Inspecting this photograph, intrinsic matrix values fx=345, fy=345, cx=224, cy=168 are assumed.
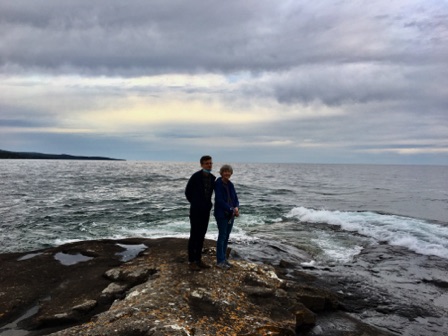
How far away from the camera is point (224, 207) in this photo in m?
7.90

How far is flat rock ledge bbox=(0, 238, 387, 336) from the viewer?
5.66 m

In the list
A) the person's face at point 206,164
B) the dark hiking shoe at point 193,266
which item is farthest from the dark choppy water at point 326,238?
the person's face at point 206,164

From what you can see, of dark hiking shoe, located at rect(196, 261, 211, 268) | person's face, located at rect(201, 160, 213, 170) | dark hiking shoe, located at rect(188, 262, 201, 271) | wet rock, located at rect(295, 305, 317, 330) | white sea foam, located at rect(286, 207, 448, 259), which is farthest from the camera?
white sea foam, located at rect(286, 207, 448, 259)

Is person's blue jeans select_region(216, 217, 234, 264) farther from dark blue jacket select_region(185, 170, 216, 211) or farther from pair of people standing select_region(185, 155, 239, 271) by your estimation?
dark blue jacket select_region(185, 170, 216, 211)

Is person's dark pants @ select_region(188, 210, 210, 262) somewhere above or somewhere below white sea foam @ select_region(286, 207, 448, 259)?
above

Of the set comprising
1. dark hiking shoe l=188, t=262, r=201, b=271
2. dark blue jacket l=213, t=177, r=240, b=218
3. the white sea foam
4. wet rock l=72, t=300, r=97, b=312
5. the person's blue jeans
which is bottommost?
the white sea foam

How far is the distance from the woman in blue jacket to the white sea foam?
1104cm

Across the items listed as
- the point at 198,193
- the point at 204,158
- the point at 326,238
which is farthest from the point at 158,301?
the point at 326,238

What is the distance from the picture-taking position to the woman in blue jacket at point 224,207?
7.90 m

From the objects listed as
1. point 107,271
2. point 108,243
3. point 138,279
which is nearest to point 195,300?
point 138,279

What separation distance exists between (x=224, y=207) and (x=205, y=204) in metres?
0.44

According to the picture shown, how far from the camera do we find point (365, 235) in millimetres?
18188

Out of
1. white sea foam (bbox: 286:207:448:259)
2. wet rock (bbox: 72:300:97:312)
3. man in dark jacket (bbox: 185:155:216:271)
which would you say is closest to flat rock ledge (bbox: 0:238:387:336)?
wet rock (bbox: 72:300:97:312)

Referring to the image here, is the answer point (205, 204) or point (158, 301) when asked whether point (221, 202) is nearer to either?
point (205, 204)
